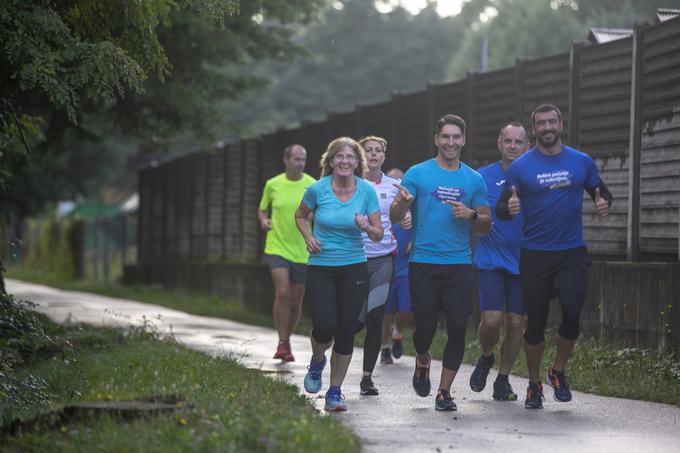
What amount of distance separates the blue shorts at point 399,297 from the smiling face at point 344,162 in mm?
3435

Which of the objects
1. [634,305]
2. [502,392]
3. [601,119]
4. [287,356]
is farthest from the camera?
[287,356]

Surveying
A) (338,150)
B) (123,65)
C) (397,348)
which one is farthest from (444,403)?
(397,348)

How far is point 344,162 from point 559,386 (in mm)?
2179

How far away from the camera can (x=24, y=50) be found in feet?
35.9

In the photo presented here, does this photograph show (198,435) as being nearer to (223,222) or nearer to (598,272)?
(598,272)

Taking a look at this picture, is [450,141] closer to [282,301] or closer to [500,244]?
[500,244]

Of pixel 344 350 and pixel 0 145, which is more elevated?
pixel 0 145

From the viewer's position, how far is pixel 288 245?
47.7ft

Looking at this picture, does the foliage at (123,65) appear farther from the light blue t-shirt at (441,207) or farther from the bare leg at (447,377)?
the bare leg at (447,377)

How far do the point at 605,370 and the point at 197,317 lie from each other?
1174cm

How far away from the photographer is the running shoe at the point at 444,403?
9.65 meters

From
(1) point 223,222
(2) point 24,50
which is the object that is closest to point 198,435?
(2) point 24,50

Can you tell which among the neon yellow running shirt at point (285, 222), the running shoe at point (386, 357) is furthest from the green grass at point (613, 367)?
the neon yellow running shirt at point (285, 222)

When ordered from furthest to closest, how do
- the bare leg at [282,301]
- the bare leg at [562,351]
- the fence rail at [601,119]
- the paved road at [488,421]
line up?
1. the bare leg at [282,301]
2. the fence rail at [601,119]
3. the bare leg at [562,351]
4. the paved road at [488,421]
